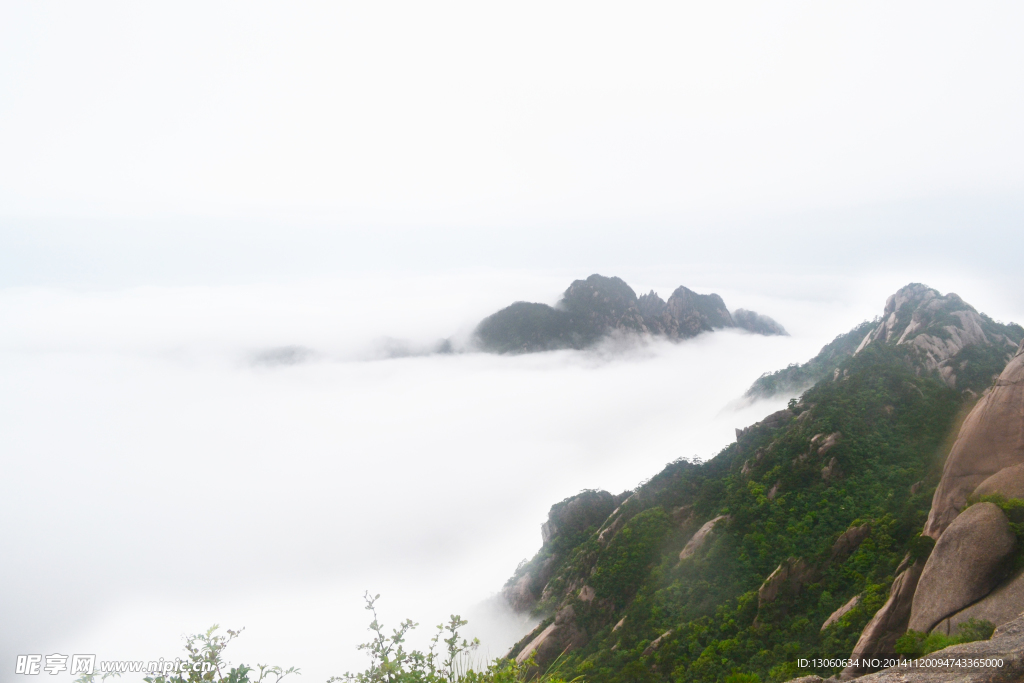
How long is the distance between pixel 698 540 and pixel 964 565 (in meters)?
20.3

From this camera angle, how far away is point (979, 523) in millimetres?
14344

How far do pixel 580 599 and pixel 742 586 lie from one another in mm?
13870

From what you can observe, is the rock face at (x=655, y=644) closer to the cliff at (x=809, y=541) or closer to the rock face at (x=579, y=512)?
the cliff at (x=809, y=541)

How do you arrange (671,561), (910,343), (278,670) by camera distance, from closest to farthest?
(278,670)
(671,561)
(910,343)

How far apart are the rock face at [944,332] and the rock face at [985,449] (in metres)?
32.5

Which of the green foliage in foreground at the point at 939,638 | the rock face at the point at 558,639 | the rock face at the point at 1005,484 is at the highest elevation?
the rock face at the point at 1005,484

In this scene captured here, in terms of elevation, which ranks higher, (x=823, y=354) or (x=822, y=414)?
(x=823, y=354)

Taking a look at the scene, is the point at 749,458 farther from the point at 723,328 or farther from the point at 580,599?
the point at 723,328

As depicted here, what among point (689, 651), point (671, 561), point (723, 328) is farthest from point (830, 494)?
point (723, 328)

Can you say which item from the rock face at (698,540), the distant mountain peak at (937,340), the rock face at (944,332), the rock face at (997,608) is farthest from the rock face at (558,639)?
the rock face at (944,332)

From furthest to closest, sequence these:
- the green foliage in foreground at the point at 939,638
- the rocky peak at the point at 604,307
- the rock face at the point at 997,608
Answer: the rocky peak at the point at 604,307, the rock face at the point at 997,608, the green foliage in foreground at the point at 939,638

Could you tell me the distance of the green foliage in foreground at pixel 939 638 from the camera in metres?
11.9

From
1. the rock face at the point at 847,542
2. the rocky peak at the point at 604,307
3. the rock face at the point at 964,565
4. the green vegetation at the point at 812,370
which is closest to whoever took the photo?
the rock face at the point at 964,565

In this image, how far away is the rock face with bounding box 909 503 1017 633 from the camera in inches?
532
